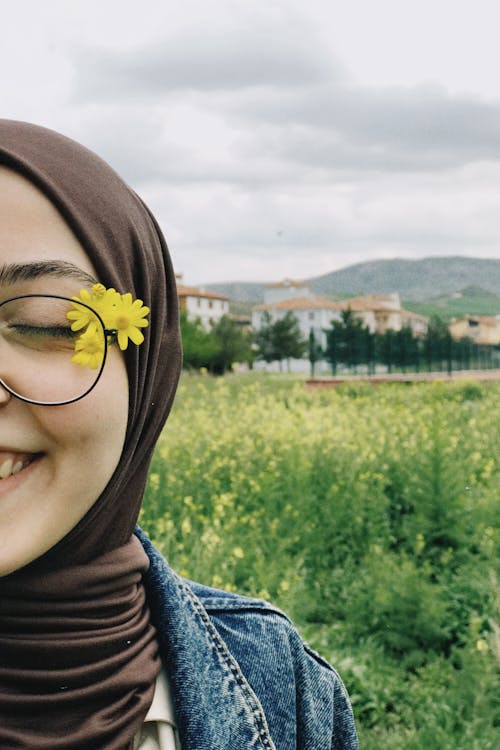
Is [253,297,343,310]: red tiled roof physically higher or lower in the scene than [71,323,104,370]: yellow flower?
higher

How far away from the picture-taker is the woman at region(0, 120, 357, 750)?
3.30 ft

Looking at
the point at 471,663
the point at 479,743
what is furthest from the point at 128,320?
the point at 471,663

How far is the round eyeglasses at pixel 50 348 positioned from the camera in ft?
3.23

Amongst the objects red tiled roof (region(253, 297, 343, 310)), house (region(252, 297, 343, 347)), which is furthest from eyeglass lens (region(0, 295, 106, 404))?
house (region(252, 297, 343, 347))

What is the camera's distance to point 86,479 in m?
1.05

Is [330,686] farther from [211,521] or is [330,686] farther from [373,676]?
[211,521]

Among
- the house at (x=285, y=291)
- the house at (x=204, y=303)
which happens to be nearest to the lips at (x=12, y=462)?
the house at (x=204, y=303)

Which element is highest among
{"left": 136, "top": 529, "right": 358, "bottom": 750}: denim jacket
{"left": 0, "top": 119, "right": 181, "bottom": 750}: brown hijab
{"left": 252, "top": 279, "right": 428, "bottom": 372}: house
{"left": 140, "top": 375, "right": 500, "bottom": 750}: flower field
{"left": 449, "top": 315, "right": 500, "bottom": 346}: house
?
{"left": 252, "top": 279, "right": 428, "bottom": 372}: house

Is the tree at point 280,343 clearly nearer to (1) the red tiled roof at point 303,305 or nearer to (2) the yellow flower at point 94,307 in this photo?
(1) the red tiled roof at point 303,305

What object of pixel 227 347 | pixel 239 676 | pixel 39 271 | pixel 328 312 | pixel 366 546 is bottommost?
pixel 366 546

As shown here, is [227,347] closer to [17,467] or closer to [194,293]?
[194,293]

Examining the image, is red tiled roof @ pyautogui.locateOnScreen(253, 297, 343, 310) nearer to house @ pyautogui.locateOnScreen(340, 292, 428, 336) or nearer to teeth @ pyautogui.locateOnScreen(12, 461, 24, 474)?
house @ pyautogui.locateOnScreen(340, 292, 428, 336)

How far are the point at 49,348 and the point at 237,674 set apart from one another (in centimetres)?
51

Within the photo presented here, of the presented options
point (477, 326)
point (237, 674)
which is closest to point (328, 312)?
point (477, 326)
